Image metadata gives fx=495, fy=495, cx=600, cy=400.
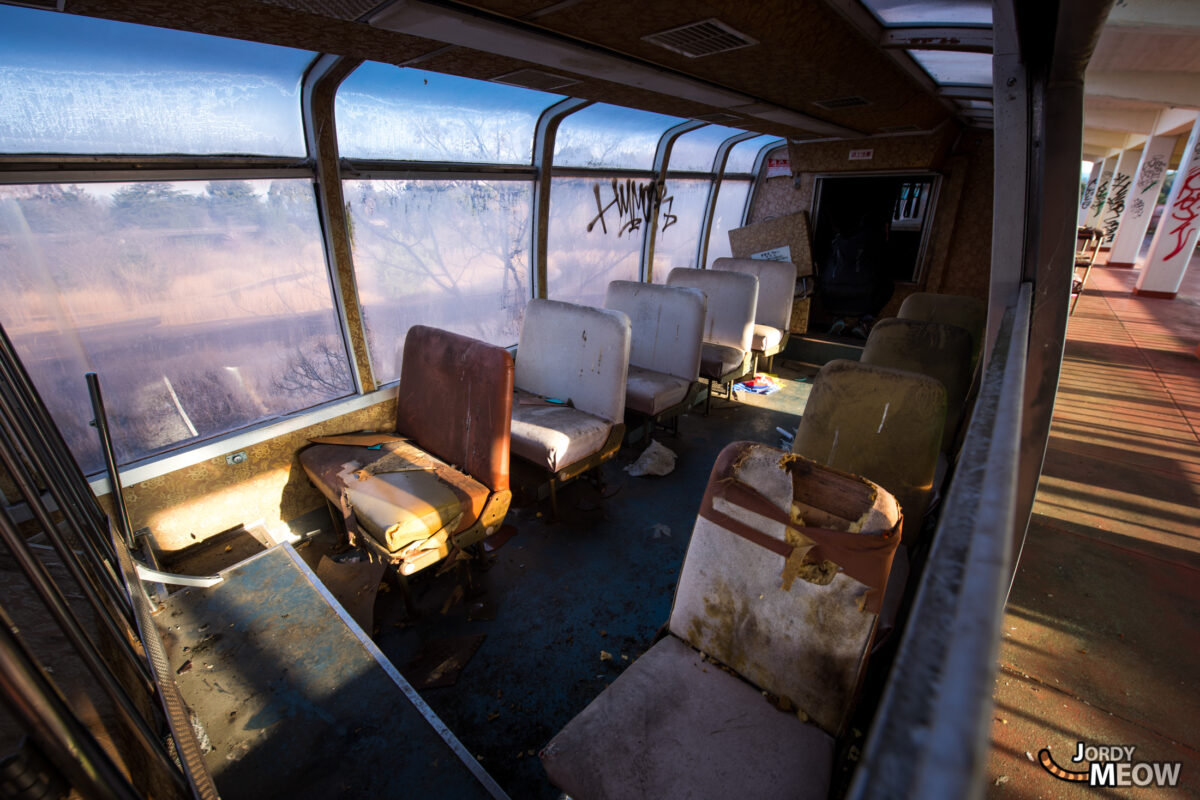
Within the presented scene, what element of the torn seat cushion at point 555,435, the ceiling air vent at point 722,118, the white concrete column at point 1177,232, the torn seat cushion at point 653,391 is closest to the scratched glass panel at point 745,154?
the ceiling air vent at point 722,118

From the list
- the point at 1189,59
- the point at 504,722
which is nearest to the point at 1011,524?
the point at 504,722

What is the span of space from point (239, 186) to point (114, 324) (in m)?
0.98

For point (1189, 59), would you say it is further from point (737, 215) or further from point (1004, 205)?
point (1004, 205)

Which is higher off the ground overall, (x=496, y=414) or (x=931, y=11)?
(x=931, y=11)

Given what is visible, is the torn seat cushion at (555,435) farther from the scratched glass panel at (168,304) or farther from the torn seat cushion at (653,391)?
the scratched glass panel at (168,304)

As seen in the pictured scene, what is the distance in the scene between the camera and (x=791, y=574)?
152cm

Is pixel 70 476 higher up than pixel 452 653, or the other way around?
pixel 70 476

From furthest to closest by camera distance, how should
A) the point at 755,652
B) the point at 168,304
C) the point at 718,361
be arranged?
the point at 718,361, the point at 168,304, the point at 755,652

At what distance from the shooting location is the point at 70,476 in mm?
1698

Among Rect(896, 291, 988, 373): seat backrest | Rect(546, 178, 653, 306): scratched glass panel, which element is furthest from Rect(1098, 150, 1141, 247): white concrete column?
Rect(546, 178, 653, 306): scratched glass panel

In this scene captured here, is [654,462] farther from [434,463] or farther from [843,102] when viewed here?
[843,102]

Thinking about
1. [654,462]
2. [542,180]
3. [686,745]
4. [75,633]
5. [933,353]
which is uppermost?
[542,180]

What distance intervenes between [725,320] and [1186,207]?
9.95 m

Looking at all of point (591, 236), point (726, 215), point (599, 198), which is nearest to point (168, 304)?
point (591, 236)
